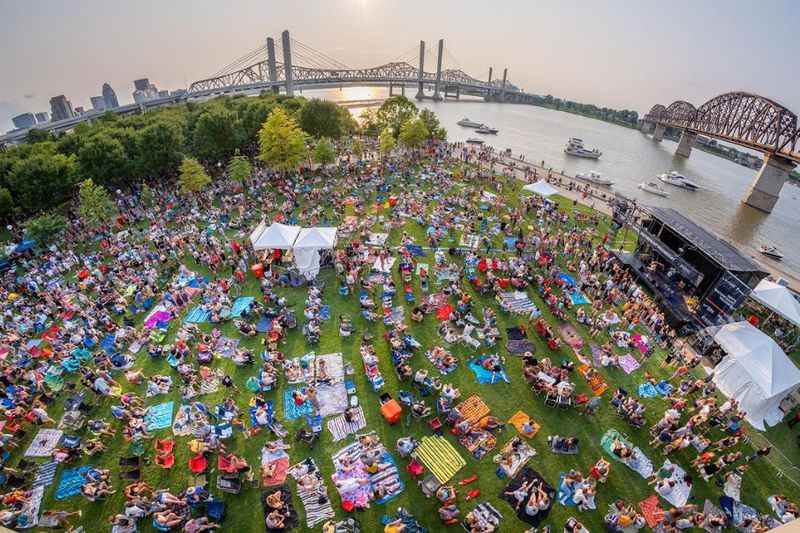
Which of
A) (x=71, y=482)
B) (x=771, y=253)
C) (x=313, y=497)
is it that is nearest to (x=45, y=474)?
(x=71, y=482)

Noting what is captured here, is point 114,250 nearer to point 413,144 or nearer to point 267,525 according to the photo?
point 267,525

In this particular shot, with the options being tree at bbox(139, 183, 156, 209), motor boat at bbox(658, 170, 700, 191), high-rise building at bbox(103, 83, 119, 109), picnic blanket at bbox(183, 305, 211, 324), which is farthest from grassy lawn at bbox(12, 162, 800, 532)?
high-rise building at bbox(103, 83, 119, 109)

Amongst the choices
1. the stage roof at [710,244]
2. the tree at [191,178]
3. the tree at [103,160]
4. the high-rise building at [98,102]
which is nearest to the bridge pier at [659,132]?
the stage roof at [710,244]

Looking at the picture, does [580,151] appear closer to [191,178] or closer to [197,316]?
[191,178]

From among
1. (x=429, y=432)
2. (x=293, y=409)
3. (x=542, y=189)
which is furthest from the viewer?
(x=542, y=189)

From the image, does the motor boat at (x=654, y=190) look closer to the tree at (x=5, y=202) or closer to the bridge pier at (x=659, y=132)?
the tree at (x=5, y=202)

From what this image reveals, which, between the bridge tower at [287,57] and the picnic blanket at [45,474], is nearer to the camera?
the picnic blanket at [45,474]
